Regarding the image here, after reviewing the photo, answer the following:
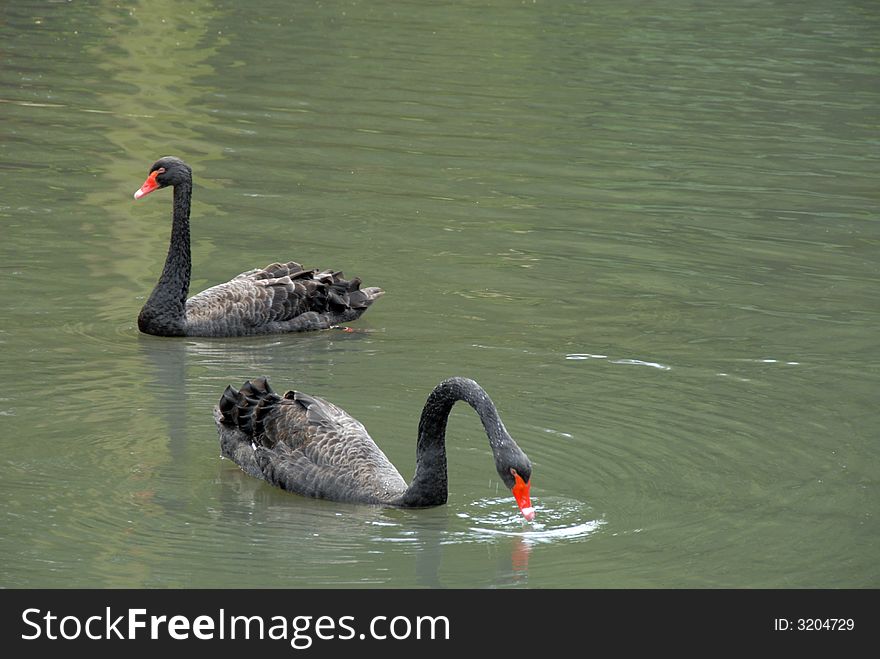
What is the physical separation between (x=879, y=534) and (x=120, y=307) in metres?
5.76

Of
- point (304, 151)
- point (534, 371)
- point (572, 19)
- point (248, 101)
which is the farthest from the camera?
point (572, 19)

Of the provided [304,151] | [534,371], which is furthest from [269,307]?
[304,151]

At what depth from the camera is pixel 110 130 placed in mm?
17016

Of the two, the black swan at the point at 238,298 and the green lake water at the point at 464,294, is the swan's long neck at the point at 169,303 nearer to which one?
the black swan at the point at 238,298

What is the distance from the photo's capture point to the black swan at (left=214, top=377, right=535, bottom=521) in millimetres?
7117


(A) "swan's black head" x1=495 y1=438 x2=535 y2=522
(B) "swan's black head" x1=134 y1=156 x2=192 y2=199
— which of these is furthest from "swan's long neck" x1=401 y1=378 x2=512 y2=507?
(B) "swan's black head" x1=134 y1=156 x2=192 y2=199

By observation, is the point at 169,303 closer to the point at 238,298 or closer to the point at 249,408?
the point at 238,298

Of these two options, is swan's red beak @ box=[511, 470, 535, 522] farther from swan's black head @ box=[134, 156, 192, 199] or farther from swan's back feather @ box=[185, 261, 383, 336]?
→ swan's black head @ box=[134, 156, 192, 199]

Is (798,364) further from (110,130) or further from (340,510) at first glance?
(110,130)

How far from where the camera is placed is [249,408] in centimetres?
833

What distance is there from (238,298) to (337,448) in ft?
10.5

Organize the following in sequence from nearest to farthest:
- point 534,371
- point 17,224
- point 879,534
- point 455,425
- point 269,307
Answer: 1. point 879,534
2. point 455,425
3. point 534,371
4. point 269,307
5. point 17,224

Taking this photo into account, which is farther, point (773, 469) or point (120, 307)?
point (120, 307)

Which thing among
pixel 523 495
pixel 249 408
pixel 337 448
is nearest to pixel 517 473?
pixel 523 495
